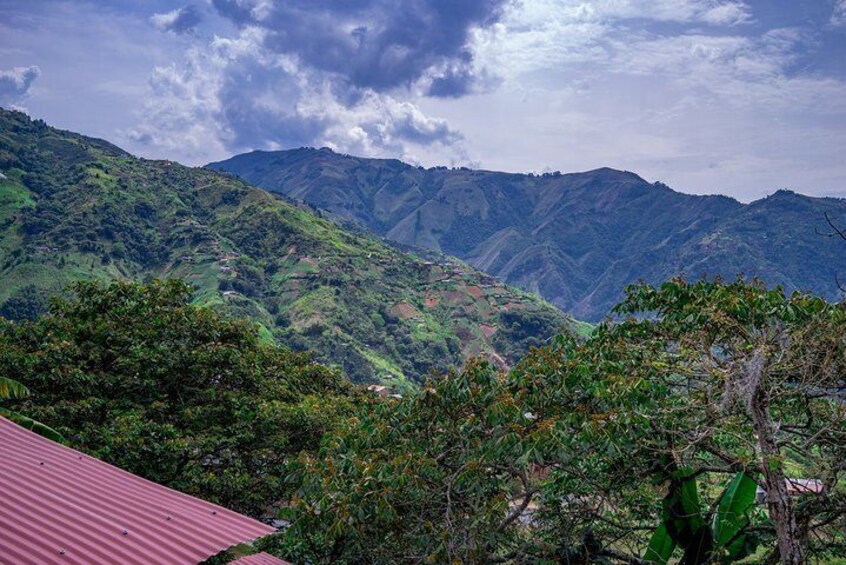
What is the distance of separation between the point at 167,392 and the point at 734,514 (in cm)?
1139

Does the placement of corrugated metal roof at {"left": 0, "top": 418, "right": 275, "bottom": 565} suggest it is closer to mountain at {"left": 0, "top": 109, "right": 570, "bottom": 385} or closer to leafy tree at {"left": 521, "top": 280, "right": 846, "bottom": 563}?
leafy tree at {"left": 521, "top": 280, "right": 846, "bottom": 563}

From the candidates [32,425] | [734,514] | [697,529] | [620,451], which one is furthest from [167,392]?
[734,514]

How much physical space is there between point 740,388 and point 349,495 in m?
3.56

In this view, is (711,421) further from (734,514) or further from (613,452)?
(613,452)

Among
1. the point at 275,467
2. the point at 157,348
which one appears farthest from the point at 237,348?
the point at 275,467

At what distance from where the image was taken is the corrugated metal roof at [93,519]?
142 inches

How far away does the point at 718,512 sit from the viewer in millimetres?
6344

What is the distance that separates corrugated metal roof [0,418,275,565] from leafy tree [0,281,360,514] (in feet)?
19.4

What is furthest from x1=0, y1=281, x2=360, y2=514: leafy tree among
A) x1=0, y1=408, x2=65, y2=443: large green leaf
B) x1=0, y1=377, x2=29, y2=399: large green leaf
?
x1=0, y1=377, x2=29, y2=399: large green leaf

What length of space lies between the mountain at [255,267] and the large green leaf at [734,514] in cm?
7499

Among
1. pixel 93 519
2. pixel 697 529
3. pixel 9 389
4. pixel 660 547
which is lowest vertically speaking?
pixel 660 547

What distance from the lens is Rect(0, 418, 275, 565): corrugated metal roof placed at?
11.8ft

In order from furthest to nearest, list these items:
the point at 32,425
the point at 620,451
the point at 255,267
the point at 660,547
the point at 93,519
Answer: the point at 255,267
the point at 32,425
the point at 660,547
the point at 620,451
the point at 93,519

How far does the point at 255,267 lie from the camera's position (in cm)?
10612
